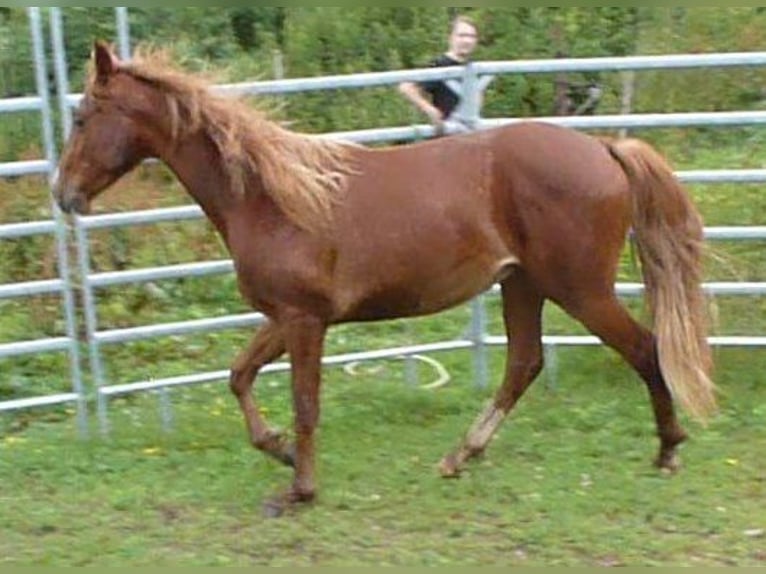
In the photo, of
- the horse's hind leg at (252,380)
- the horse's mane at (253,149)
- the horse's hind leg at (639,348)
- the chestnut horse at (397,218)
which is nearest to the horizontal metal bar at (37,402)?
the horse's hind leg at (252,380)

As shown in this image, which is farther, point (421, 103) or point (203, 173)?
point (421, 103)

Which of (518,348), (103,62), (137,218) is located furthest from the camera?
(137,218)

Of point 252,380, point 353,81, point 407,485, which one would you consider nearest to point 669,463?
point 407,485

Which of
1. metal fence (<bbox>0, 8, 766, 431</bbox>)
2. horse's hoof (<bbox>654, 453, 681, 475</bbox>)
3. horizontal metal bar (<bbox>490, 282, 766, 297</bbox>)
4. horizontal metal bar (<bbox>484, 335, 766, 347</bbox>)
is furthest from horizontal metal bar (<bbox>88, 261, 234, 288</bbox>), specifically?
horse's hoof (<bbox>654, 453, 681, 475</bbox>)

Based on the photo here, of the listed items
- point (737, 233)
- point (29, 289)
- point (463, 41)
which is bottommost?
point (29, 289)

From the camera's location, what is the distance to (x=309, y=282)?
5426 millimetres

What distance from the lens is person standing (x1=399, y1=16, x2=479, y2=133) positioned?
21.6 feet

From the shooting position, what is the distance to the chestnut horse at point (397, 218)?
18.0 ft

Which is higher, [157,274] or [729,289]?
[157,274]

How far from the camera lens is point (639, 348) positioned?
5.67 meters

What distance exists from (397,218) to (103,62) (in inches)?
48.6

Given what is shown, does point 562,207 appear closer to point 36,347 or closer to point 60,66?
point 60,66

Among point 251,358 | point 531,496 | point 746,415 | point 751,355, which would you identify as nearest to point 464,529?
point 531,496

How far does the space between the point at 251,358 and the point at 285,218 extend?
68 centimetres
